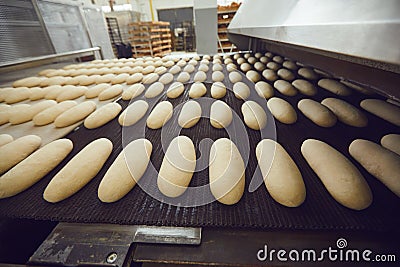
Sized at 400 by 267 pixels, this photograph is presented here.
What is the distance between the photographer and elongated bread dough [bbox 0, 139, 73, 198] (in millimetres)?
550

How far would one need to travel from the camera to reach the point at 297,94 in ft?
3.57

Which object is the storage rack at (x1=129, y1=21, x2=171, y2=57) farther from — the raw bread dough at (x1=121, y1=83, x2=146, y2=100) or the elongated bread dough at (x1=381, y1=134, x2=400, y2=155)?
the elongated bread dough at (x1=381, y1=134, x2=400, y2=155)

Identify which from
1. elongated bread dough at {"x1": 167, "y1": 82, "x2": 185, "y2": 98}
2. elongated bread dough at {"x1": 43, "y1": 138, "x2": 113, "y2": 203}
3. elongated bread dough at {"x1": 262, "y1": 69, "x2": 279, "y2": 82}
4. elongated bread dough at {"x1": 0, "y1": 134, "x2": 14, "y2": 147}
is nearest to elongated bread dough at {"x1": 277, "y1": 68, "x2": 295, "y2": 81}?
elongated bread dough at {"x1": 262, "y1": 69, "x2": 279, "y2": 82}

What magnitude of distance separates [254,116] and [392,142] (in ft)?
1.50

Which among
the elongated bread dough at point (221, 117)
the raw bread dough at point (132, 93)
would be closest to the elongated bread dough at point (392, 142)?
the elongated bread dough at point (221, 117)

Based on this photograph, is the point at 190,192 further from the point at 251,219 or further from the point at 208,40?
the point at 208,40

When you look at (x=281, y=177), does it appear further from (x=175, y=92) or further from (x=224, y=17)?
(x=224, y=17)

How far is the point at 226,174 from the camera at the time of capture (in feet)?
1.79

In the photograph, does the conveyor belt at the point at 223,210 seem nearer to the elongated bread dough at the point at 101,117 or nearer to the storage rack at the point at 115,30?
the elongated bread dough at the point at 101,117

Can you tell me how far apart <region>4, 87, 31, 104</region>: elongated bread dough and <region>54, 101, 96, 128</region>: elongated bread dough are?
0.55 m

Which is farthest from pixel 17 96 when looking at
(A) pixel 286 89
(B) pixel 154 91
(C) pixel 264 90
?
(A) pixel 286 89

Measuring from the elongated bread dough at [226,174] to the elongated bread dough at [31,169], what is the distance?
0.54m

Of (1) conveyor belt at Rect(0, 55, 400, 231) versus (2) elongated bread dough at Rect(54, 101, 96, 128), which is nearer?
(1) conveyor belt at Rect(0, 55, 400, 231)

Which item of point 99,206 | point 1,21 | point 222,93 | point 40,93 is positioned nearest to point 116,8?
point 1,21
